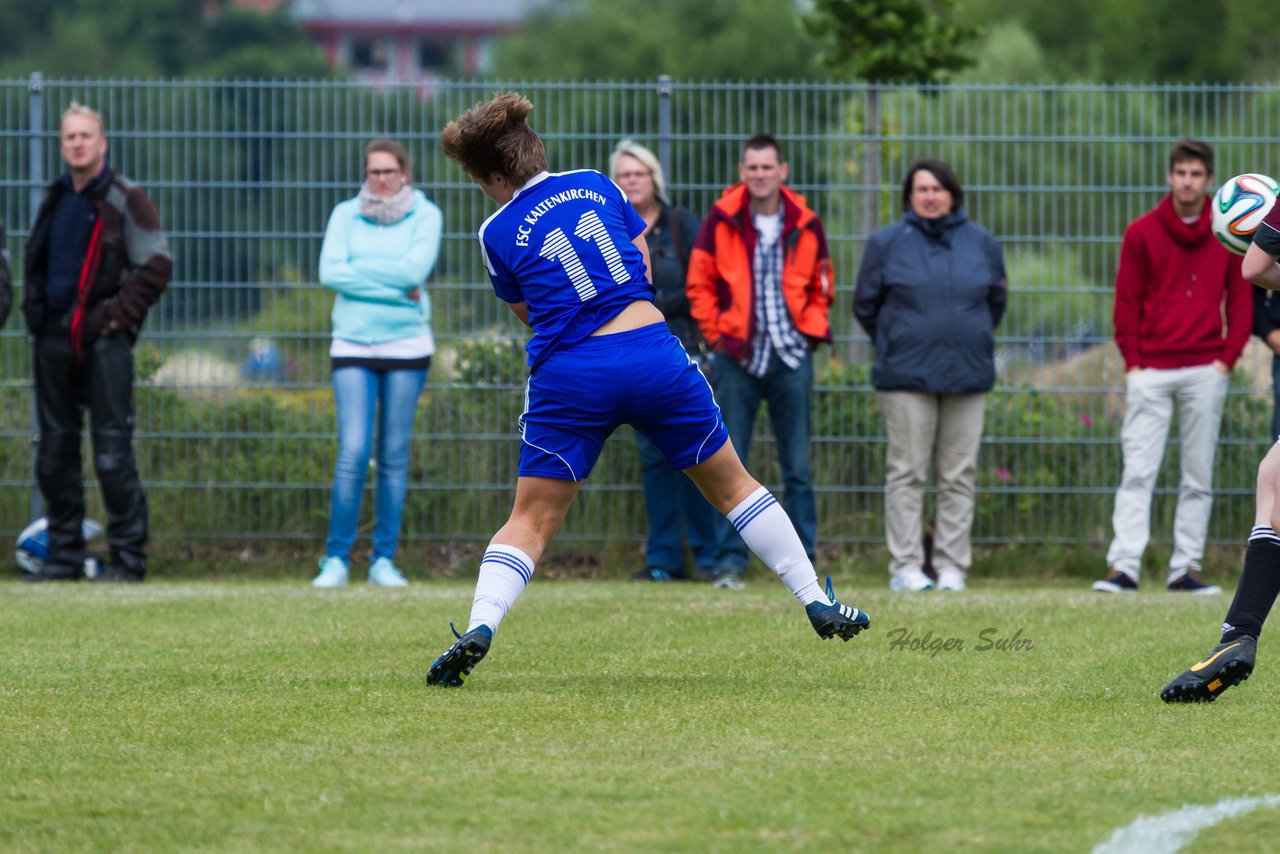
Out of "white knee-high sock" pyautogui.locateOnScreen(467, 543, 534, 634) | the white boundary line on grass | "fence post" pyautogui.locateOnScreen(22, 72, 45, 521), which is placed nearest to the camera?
the white boundary line on grass

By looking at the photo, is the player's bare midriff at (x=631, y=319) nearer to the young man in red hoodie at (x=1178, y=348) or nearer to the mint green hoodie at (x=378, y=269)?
the mint green hoodie at (x=378, y=269)

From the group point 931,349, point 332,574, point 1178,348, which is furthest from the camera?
point 332,574

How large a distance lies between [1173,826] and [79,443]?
292 inches

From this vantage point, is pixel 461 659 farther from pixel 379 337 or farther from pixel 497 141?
pixel 379 337

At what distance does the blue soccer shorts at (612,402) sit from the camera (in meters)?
6.08

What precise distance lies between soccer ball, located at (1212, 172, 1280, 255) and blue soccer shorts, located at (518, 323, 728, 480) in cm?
196

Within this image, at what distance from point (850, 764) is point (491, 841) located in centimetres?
116

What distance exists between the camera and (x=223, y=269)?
1067cm

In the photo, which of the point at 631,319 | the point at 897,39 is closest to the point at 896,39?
the point at 897,39

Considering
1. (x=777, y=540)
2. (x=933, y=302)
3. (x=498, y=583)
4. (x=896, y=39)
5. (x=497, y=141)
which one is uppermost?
(x=896, y=39)

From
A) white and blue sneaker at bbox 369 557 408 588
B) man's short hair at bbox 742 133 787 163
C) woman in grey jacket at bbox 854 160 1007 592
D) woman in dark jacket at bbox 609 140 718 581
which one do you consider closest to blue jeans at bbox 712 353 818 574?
woman in dark jacket at bbox 609 140 718 581

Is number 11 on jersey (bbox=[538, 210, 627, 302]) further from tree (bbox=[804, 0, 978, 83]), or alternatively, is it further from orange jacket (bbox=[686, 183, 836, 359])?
tree (bbox=[804, 0, 978, 83])

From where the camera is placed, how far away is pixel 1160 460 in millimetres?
9859

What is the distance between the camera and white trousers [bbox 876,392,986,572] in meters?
9.91
